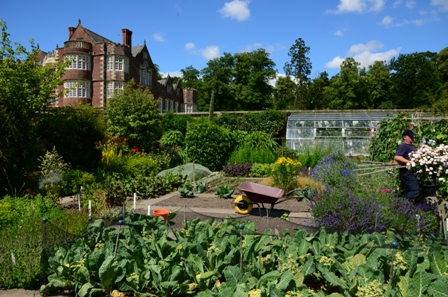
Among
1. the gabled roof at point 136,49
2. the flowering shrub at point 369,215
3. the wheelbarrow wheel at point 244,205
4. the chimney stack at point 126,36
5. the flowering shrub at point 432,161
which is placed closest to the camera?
the flowering shrub at point 369,215

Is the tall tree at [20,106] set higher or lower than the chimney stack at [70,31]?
lower

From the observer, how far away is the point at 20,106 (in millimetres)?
9336

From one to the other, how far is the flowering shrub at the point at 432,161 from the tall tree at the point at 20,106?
318 inches

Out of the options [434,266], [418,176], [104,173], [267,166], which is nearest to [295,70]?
[267,166]

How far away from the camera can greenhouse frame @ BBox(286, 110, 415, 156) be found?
1686 cm

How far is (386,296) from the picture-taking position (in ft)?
9.98

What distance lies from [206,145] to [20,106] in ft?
26.1

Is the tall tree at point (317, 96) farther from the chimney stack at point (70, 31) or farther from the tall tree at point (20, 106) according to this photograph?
the tall tree at point (20, 106)

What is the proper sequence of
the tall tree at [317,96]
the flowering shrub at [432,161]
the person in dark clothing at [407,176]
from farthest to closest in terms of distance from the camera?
the tall tree at [317,96] → the person in dark clothing at [407,176] → the flowering shrub at [432,161]

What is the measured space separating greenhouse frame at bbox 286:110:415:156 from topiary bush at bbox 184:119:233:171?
3.40 m

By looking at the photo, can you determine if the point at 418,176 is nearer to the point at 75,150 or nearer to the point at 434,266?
the point at 434,266

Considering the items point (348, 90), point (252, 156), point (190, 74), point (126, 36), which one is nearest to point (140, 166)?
point (252, 156)

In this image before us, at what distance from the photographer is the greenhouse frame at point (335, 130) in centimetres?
1686

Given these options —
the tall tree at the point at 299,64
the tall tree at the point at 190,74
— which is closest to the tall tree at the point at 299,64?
the tall tree at the point at 299,64
